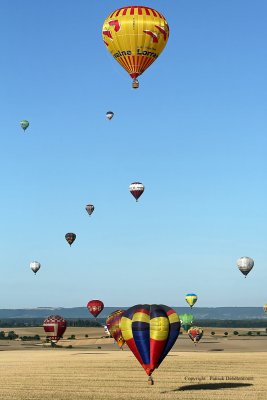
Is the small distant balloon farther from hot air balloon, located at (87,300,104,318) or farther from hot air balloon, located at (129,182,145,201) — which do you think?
hot air balloon, located at (87,300,104,318)

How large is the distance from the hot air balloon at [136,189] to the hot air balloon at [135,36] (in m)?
37.1

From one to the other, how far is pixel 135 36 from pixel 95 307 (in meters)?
70.2

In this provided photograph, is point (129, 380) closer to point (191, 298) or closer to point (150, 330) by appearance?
point (150, 330)

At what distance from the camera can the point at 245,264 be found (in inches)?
4286

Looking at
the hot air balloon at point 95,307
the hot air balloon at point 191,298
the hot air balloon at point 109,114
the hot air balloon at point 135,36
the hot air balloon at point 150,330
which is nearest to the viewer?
the hot air balloon at point 150,330

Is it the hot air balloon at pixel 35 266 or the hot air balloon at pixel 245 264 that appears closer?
the hot air balloon at pixel 245 264

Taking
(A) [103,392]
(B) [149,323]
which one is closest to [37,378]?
(A) [103,392]

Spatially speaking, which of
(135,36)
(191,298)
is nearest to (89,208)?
(191,298)

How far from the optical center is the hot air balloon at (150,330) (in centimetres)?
4178

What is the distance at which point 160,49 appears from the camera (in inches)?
2459

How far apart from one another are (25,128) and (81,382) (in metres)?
69.7

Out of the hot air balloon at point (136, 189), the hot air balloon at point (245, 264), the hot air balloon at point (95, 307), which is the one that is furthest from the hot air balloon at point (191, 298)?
the hot air balloon at point (136, 189)

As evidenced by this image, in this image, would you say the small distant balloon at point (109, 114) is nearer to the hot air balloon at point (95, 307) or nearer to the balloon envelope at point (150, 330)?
the hot air balloon at point (95, 307)

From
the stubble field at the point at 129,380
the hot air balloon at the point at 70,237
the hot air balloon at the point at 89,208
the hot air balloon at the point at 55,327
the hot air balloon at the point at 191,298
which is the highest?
the hot air balloon at the point at 89,208
